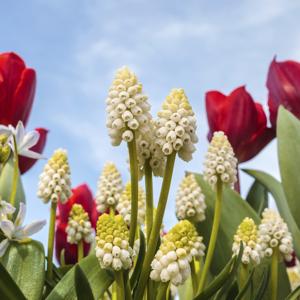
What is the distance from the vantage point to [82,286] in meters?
0.56

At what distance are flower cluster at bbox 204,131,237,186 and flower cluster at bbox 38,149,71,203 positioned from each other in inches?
6.4

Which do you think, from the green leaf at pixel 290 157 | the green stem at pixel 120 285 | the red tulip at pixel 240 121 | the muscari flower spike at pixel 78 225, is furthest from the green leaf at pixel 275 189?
the green stem at pixel 120 285

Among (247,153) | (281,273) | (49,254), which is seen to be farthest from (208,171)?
(247,153)

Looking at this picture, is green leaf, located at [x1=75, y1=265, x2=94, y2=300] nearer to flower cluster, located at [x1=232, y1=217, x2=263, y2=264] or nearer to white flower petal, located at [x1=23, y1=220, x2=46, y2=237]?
white flower petal, located at [x1=23, y1=220, x2=46, y2=237]

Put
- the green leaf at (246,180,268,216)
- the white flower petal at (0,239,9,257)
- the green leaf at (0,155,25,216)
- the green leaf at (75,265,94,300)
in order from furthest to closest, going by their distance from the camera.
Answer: the green leaf at (246,180,268,216) → the green leaf at (0,155,25,216) → the white flower petal at (0,239,9,257) → the green leaf at (75,265,94,300)

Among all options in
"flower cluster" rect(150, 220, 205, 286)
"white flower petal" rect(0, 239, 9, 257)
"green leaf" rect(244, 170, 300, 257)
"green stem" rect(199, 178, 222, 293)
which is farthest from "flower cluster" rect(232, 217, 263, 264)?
"green leaf" rect(244, 170, 300, 257)

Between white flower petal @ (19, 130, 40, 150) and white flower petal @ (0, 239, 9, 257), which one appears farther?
white flower petal @ (19, 130, 40, 150)

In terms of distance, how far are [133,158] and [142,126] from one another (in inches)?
1.2

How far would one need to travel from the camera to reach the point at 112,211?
94cm

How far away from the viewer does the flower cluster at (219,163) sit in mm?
740

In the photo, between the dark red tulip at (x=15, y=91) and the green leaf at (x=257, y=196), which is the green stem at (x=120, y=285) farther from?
the green leaf at (x=257, y=196)

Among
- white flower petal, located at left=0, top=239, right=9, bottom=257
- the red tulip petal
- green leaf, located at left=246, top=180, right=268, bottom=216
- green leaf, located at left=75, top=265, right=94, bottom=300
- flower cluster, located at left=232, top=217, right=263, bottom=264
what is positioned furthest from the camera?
green leaf, located at left=246, top=180, right=268, bottom=216

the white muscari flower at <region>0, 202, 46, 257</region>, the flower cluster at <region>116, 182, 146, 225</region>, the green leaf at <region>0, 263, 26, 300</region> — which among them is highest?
the flower cluster at <region>116, 182, 146, 225</region>

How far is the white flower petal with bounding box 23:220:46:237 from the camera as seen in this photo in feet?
2.19
